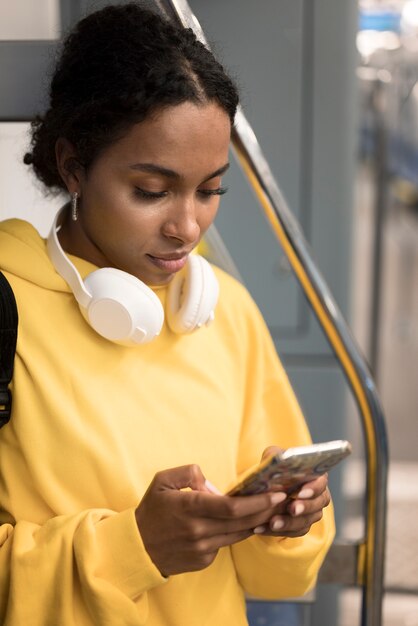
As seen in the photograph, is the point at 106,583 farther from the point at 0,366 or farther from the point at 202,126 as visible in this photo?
the point at 202,126

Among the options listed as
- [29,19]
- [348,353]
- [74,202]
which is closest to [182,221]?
[74,202]

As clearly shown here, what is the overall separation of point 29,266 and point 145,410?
244 mm

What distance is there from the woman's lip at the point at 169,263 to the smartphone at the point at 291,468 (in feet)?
0.96

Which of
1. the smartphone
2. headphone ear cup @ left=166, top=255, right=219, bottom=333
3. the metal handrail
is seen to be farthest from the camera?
the metal handrail

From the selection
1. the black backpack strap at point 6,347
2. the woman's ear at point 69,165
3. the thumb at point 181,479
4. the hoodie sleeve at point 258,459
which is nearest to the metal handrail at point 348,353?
the hoodie sleeve at point 258,459

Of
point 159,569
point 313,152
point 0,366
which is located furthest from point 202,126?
point 313,152

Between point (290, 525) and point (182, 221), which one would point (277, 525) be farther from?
point (182, 221)

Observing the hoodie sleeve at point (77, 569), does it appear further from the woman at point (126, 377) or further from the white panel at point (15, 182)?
the white panel at point (15, 182)

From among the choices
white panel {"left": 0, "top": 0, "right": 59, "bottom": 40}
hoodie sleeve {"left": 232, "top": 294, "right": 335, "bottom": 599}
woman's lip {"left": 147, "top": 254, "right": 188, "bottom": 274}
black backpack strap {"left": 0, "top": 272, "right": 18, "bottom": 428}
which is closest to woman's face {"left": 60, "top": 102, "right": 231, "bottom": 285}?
woman's lip {"left": 147, "top": 254, "right": 188, "bottom": 274}

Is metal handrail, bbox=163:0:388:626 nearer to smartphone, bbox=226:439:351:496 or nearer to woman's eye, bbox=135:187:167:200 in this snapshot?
woman's eye, bbox=135:187:167:200

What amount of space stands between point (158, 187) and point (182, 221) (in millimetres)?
53

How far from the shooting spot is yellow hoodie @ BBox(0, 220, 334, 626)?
3.87ft

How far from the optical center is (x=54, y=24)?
1.54 meters

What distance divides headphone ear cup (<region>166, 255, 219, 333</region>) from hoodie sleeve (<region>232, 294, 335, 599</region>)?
0.17m
